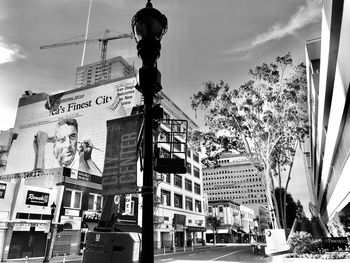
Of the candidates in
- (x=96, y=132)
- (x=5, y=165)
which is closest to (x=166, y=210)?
(x=96, y=132)

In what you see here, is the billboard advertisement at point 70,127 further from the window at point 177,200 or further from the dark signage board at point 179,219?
the dark signage board at point 179,219

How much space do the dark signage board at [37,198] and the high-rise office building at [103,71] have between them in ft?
189

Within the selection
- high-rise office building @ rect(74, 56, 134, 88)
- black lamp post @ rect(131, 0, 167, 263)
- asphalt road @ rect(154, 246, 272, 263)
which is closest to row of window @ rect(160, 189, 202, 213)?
asphalt road @ rect(154, 246, 272, 263)

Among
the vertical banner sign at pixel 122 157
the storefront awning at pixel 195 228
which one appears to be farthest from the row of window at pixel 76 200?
the vertical banner sign at pixel 122 157

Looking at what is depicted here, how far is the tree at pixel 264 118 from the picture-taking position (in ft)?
63.3

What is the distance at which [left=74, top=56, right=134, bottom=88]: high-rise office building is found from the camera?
288 feet

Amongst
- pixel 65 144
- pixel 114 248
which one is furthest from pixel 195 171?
pixel 114 248

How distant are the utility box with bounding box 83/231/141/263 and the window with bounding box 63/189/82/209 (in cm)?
2987

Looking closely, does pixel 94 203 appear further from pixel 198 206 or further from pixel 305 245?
pixel 198 206

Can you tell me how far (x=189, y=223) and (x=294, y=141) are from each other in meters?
39.6

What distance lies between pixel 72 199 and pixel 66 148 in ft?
58.3

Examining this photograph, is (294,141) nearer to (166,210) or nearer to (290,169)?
(290,169)

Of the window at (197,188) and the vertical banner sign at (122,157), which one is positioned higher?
the window at (197,188)

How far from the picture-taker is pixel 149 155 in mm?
3543
